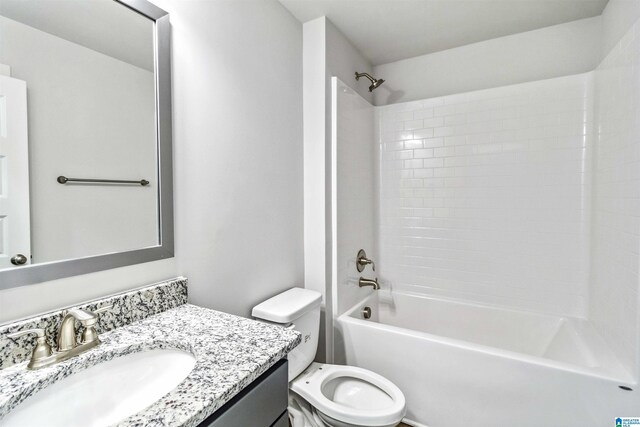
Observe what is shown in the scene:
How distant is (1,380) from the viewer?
69 centimetres

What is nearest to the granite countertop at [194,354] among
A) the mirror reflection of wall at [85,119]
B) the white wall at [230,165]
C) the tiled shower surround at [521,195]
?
the white wall at [230,165]

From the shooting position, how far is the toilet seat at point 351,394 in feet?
4.46

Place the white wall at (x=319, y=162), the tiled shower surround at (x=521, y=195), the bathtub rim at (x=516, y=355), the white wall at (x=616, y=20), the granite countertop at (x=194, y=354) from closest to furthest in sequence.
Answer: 1. the granite countertop at (x=194, y=354)
2. the bathtub rim at (x=516, y=355)
3. the white wall at (x=616, y=20)
4. the tiled shower surround at (x=521, y=195)
5. the white wall at (x=319, y=162)

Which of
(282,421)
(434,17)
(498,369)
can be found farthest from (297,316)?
(434,17)

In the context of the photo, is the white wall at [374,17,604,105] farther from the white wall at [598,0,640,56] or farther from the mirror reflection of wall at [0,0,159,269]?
the mirror reflection of wall at [0,0,159,269]

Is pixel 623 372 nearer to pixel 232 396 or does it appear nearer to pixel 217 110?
pixel 232 396

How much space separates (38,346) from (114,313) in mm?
214

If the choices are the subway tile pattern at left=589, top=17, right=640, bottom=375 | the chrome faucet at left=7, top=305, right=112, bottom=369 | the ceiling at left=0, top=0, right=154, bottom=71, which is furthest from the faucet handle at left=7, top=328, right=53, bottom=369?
the subway tile pattern at left=589, top=17, right=640, bottom=375

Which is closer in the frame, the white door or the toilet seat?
the white door

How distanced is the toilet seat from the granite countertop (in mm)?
671

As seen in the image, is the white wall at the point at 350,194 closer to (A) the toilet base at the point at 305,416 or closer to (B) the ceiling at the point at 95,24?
(A) the toilet base at the point at 305,416

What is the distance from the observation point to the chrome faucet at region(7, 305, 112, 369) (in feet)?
2.49

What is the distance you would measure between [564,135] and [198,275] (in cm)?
238

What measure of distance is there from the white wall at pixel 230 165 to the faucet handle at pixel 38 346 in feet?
0.22
